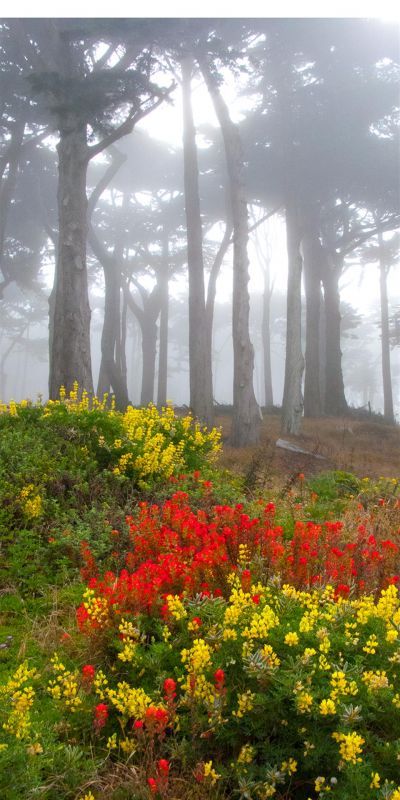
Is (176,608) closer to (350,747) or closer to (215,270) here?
(350,747)

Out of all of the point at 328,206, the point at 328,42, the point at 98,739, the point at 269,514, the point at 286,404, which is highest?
the point at 328,42

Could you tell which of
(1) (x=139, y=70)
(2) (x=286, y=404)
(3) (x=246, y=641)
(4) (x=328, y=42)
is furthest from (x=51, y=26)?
(3) (x=246, y=641)

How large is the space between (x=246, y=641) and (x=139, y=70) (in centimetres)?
1104

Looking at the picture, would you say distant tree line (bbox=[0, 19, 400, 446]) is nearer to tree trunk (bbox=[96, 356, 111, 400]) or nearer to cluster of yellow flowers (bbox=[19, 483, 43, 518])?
tree trunk (bbox=[96, 356, 111, 400])

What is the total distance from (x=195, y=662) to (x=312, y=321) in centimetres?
1772

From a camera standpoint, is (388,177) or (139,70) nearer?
(139,70)

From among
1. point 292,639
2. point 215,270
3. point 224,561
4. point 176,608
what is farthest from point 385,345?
point 292,639

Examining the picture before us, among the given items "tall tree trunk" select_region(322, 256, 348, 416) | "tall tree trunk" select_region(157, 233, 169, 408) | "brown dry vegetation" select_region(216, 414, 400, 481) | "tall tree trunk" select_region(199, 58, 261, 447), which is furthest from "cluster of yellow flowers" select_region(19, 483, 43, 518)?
Answer: "tall tree trunk" select_region(157, 233, 169, 408)

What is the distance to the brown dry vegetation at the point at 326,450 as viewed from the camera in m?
10.2

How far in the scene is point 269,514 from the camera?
409cm

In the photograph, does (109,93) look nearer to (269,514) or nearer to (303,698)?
(269,514)

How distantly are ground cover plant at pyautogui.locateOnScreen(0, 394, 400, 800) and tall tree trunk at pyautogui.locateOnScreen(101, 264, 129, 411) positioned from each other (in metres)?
12.8

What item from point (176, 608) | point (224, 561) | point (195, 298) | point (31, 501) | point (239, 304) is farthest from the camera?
point (195, 298)

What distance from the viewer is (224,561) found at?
10.4ft
